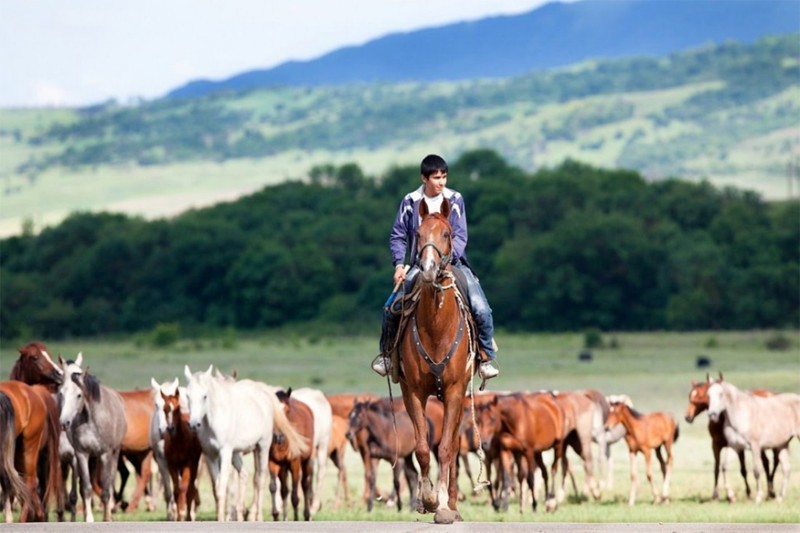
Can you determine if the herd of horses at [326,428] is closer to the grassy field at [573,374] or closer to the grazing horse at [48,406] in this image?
the grazing horse at [48,406]

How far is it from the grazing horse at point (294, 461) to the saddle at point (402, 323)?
6.54 meters

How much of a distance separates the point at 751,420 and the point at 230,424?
8453 mm

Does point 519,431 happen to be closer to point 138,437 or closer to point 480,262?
point 138,437

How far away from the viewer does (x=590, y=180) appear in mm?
114312

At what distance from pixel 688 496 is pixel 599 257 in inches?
2786

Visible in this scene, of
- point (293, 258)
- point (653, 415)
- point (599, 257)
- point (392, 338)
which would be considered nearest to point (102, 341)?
→ point (293, 258)

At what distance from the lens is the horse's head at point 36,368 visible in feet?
67.0

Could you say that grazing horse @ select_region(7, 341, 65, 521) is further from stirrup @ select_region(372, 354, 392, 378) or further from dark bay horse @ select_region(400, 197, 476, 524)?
dark bay horse @ select_region(400, 197, 476, 524)

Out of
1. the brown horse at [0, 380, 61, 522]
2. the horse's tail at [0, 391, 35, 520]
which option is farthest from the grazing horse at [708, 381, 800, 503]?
the horse's tail at [0, 391, 35, 520]

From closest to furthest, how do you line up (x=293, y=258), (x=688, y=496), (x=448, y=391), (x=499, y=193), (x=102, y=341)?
(x=448, y=391)
(x=688, y=496)
(x=102, y=341)
(x=293, y=258)
(x=499, y=193)

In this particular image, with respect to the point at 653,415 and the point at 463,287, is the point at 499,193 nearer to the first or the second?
the point at 653,415

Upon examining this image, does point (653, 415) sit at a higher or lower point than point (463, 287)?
lower

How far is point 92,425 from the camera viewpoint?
20078 millimetres

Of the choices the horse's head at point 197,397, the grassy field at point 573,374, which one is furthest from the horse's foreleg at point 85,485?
the horse's head at point 197,397
